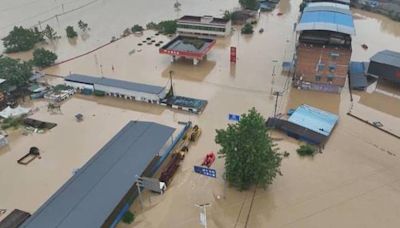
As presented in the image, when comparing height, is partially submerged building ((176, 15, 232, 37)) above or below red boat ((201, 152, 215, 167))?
above

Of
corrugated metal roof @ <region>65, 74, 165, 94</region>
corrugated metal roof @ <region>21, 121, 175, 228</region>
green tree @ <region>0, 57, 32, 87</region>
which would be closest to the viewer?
corrugated metal roof @ <region>21, 121, 175, 228</region>

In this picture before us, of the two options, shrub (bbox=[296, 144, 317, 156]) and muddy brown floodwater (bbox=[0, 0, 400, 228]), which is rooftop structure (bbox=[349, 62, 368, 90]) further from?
shrub (bbox=[296, 144, 317, 156])

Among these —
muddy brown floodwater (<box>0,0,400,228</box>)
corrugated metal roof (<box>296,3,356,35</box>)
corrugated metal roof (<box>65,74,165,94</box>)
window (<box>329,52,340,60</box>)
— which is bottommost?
muddy brown floodwater (<box>0,0,400,228</box>)

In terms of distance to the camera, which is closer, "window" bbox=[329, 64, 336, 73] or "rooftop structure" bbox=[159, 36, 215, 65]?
"window" bbox=[329, 64, 336, 73]

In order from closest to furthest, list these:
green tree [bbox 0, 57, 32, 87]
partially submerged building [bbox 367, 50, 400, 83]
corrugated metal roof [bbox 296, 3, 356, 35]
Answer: corrugated metal roof [bbox 296, 3, 356, 35] → green tree [bbox 0, 57, 32, 87] → partially submerged building [bbox 367, 50, 400, 83]

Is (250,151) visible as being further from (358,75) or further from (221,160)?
(358,75)

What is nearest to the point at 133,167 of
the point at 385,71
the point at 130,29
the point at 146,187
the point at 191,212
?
the point at 146,187

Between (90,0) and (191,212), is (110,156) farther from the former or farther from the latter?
(90,0)

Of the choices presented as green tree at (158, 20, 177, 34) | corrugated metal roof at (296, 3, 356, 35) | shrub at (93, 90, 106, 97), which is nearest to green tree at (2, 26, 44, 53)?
green tree at (158, 20, 177, 34)

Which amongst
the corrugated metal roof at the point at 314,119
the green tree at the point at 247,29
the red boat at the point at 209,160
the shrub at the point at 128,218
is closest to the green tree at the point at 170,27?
the green tree at the point at 247,29
